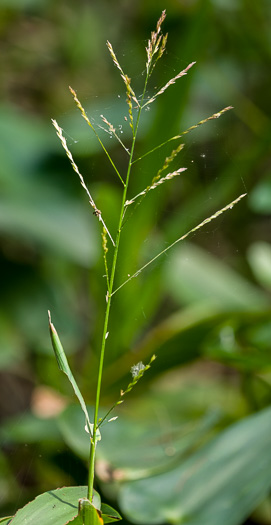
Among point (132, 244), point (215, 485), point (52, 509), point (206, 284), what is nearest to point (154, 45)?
point (52, 509)

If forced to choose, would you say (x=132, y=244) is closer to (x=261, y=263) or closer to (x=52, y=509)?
(x=261, y=263)

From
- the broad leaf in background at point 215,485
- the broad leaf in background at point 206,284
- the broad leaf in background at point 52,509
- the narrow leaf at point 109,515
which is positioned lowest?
the broad leaf in background at point 206,284

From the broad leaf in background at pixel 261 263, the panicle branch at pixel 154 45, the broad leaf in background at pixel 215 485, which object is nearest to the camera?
the panicle branch at pixel 154 45

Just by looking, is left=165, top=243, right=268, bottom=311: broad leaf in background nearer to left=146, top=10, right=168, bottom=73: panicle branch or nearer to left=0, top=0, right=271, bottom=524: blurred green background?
left=0, top=0, right=271, bottom=524: blurred green background

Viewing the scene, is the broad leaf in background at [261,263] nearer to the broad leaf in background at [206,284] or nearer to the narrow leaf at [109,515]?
the broad leaf in background at [206,284]

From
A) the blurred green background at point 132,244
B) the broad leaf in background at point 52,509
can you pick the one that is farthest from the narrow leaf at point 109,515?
the blurred green background at point 132,244

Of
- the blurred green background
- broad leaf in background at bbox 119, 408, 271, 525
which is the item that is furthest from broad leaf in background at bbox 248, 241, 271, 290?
broad leaf in background at bbox 119, 408, 271, 525

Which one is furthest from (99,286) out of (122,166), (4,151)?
(122,166)
